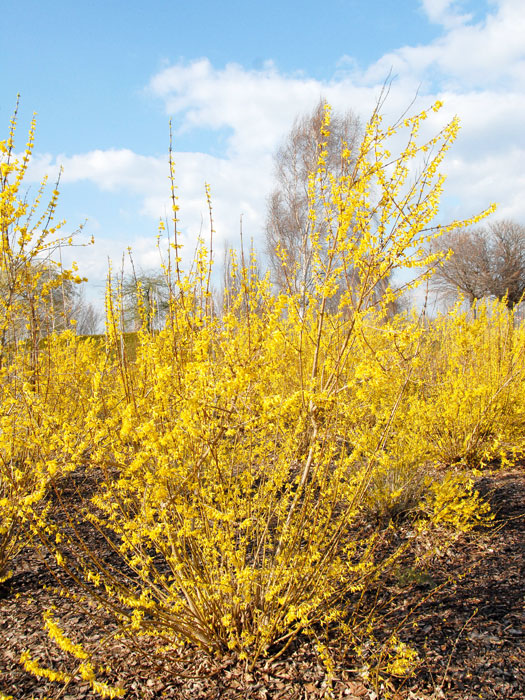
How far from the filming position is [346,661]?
6.78ft

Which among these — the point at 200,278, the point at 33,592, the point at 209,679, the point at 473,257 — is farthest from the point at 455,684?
the point at 473,257

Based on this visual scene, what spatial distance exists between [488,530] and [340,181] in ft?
9.75

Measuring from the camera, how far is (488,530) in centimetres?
344

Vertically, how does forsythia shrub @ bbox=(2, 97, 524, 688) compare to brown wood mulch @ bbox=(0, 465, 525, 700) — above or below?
above

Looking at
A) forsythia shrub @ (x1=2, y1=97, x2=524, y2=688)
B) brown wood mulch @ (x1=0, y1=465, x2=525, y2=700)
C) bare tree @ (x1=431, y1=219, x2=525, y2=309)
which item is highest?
bare tree @ (x1=431, y1=219, x2=525, y2=309)

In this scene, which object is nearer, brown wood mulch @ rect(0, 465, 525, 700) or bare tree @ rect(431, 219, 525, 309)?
brown wood mulch @ rect(0, 465, 525, 700)

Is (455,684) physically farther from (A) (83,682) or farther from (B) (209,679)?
(A) (83,682)

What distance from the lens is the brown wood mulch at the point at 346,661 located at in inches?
75.5

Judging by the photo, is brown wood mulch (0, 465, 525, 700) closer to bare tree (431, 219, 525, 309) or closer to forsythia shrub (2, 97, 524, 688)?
forsythia shrub (2, 97, 524, 688)

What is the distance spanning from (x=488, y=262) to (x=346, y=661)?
25.3 m

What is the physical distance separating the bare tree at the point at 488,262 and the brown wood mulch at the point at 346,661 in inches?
877

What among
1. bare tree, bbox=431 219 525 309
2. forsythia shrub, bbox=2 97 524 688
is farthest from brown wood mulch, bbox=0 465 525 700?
bare tree, bbox=431 219 525 309

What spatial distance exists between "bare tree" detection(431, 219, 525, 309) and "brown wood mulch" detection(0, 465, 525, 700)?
73.1 feet

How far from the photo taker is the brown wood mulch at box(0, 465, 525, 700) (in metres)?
1.92
